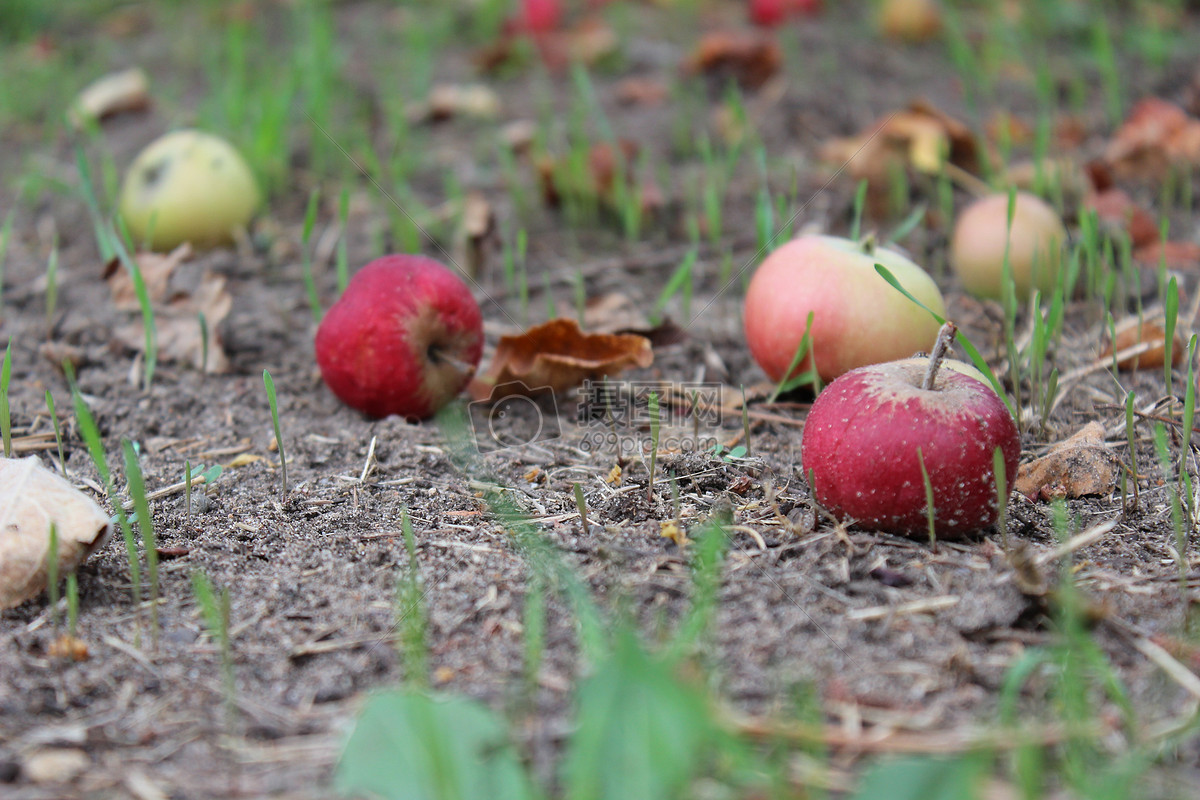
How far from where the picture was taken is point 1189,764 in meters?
0.93

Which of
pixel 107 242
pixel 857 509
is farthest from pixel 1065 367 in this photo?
pixel 107 242

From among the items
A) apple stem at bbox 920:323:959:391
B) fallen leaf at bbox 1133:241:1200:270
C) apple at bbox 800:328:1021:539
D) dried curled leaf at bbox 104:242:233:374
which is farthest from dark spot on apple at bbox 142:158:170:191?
fallen leaf at bbox 1133:241:1200:270

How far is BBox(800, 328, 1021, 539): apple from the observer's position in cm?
132

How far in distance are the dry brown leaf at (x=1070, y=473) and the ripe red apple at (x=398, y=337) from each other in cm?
103

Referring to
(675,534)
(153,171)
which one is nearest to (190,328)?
(153,171)

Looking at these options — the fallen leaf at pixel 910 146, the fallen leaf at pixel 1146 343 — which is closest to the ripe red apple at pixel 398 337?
the fallen leaf at pixel 1146 343

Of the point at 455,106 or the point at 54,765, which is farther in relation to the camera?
the point at 455,106

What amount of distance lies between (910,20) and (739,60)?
1.05 meters

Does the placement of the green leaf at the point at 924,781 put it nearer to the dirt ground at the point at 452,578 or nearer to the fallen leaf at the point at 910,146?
the dirt ground at the point at 452,578

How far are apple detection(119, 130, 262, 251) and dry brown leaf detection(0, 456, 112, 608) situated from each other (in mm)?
1513

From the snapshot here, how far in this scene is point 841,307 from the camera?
6.09 feet

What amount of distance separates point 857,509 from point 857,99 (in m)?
2.72

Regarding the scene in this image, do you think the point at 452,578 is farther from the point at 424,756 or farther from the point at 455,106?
the point at 455,106

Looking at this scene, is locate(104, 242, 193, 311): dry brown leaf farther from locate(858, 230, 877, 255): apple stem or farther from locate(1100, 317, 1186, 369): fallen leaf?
locate(1100, 317, 1186, 369): fallen leaf
